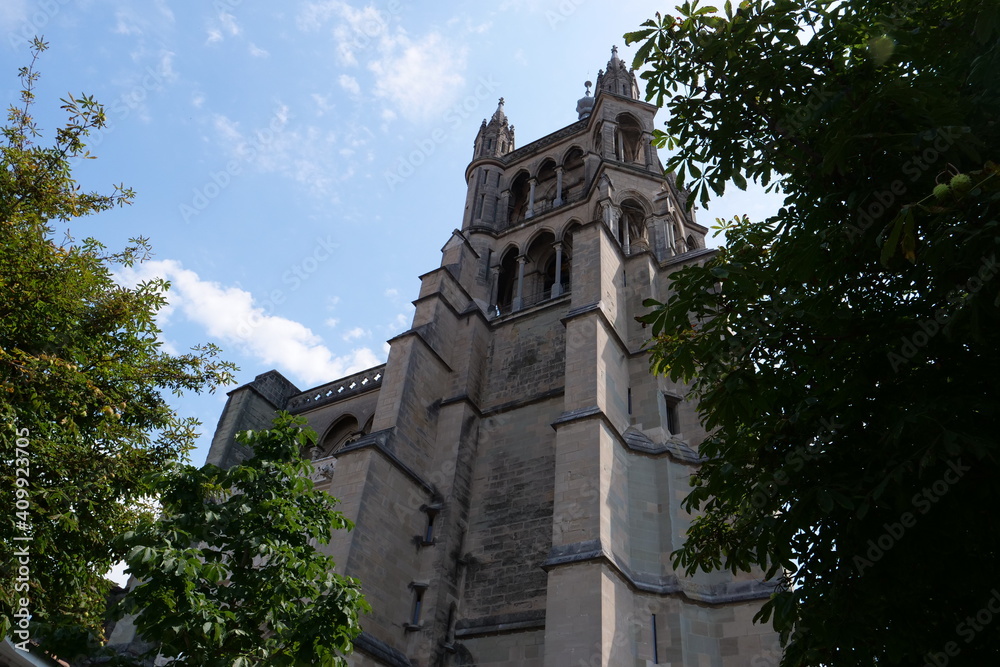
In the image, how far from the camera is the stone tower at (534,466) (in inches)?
443

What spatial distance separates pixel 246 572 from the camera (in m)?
7.61

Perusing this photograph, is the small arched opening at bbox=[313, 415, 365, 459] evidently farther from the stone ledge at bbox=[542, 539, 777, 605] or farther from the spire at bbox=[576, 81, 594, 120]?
A: the spire at bbox=[576, 81, 594, 120]

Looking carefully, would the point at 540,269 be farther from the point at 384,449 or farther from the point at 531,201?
the point at 384,449

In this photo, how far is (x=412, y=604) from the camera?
1355 centimetres

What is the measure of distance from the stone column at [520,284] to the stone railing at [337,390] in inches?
186

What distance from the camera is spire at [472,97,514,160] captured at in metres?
27.9

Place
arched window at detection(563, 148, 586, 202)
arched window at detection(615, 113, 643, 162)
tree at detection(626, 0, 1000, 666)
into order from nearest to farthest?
tree at detection(626, 0, 1000, 666), arched window at detection(615, 113, 643, 162), arched window at detection(563, 148, 586, 202)

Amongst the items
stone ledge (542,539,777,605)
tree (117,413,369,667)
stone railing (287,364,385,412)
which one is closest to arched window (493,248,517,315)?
stone railing (287,364,385,412)

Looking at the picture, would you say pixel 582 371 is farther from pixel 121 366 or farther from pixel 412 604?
pixel 121 366

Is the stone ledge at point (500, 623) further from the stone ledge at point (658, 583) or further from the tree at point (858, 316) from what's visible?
the tree at point (858, 316)

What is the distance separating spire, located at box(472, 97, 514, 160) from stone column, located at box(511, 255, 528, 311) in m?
6.88

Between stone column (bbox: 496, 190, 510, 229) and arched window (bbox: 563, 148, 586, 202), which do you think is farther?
arched window (bbox: 563, 148, 586, 202)

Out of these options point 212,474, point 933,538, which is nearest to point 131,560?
point 212,474

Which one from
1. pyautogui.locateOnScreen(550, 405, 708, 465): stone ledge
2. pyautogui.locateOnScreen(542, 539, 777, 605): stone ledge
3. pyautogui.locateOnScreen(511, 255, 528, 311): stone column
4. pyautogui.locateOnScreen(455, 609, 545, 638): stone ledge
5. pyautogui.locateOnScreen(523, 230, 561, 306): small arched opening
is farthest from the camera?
pyautogui.locateOnScreen(523, 230, 561, 306): small arched opening
